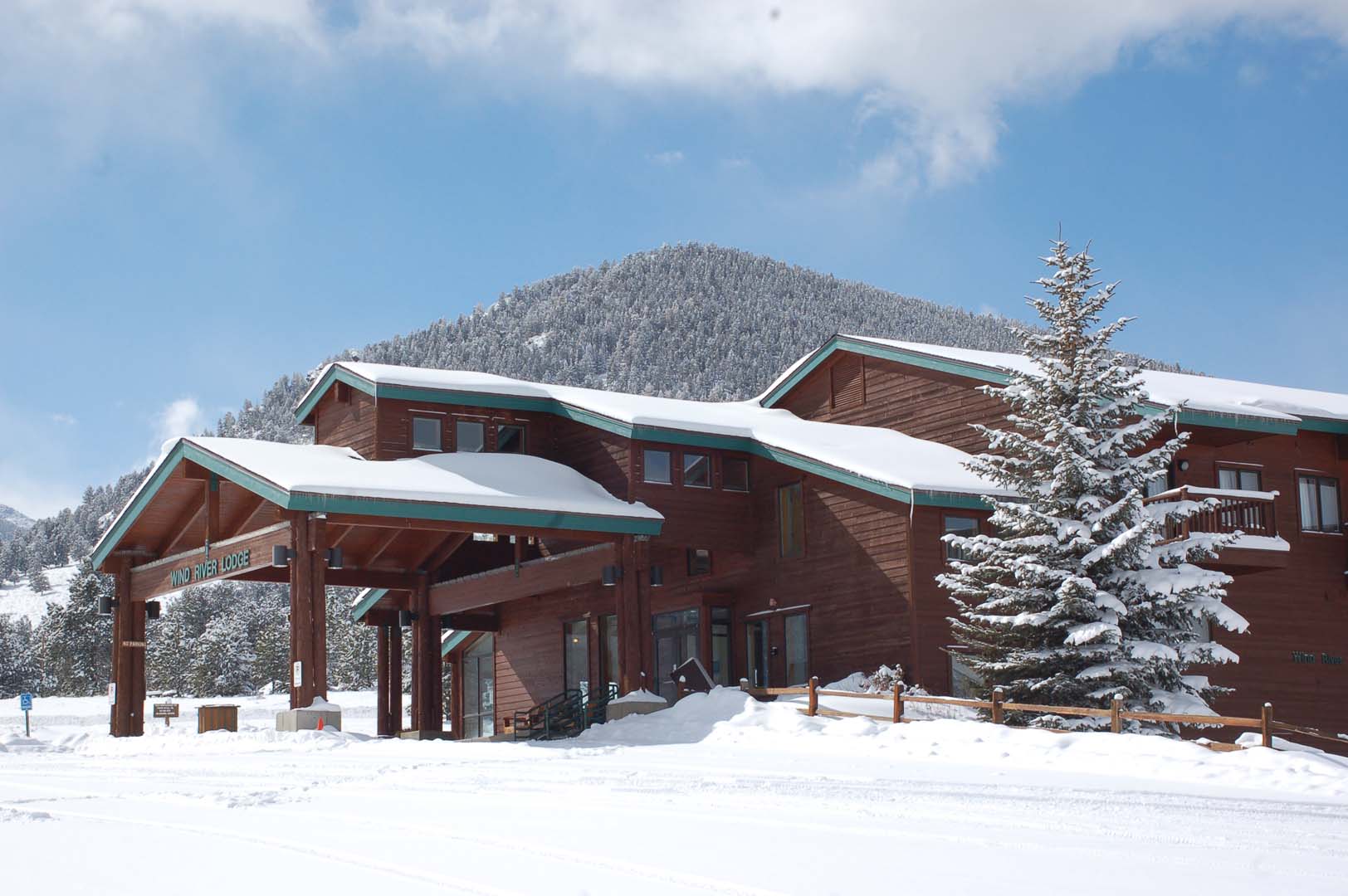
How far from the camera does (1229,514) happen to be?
28.5 m

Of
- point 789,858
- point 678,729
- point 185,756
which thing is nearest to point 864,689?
point 678,729

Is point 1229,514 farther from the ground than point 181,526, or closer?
closer

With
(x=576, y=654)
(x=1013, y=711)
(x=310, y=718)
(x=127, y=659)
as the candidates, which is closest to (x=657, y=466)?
(x=576, y=654)

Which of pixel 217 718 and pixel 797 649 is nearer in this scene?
pixel 217 718

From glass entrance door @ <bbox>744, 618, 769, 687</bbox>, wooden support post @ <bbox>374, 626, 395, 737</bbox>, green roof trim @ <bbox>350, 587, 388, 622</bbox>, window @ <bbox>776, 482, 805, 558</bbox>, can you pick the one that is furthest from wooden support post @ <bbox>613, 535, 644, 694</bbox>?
wooden support post @ <bbox>374, 626, 395, 737</bbox>

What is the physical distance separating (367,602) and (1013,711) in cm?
1932

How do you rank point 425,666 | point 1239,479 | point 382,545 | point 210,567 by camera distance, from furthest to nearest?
point 425,666, point 382,545, point 1239,479, point 210,567

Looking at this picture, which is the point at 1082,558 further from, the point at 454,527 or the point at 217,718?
the point at 217,718

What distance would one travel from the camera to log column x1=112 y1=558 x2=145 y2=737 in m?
31.2

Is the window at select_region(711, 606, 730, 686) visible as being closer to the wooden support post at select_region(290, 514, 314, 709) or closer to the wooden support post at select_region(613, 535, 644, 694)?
the wooden support post at select_region(613, 535, 644, 694)

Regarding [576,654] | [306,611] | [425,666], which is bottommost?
[425,666]

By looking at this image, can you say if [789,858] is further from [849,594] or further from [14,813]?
[849,594]

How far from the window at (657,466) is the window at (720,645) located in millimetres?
3243

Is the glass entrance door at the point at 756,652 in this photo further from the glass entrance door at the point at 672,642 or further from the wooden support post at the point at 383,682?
the wooden support post at the point at 383,682
